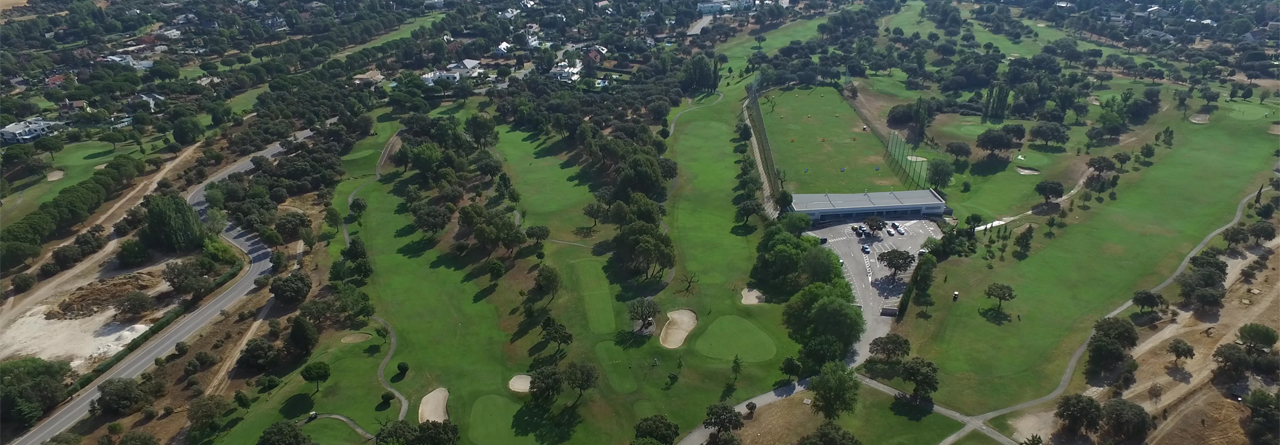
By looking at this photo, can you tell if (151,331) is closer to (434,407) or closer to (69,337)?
(69,337)

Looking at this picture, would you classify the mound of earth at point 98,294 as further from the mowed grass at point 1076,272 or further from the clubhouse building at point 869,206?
the mowed grass at point 1076,272

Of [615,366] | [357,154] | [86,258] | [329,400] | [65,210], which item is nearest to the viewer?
[329,400]

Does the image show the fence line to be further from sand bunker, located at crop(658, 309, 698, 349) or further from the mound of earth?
the mound of earth

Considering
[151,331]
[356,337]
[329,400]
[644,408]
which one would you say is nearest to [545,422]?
[644,408]

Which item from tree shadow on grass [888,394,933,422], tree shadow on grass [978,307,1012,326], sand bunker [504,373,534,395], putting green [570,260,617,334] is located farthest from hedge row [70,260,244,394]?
tree shadow on grass [978,307,1012,326]

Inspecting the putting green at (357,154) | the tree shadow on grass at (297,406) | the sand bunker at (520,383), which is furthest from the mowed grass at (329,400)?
the putting green at (357,154)

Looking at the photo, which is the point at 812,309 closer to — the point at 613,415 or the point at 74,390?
the point at 613,415
